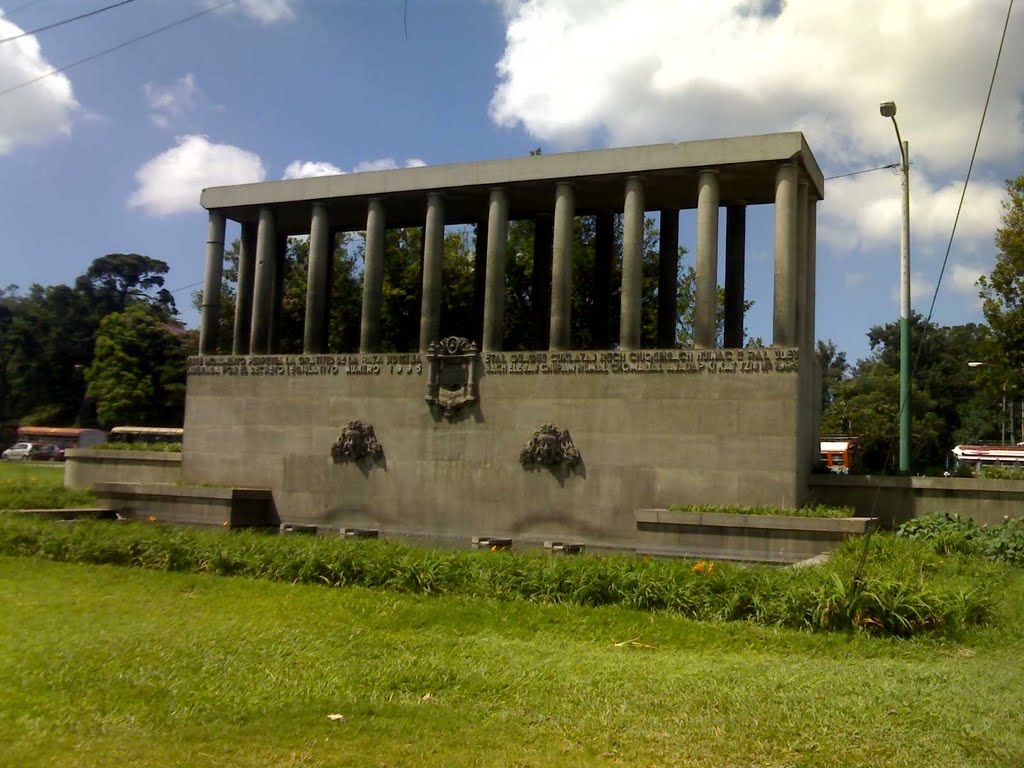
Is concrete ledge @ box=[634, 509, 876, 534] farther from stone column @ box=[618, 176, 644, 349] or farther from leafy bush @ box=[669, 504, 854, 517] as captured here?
stone column @ box=[618, 176, 644, 349]

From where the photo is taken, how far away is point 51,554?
16.1 meters

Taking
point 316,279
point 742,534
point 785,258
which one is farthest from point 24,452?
point 742,534

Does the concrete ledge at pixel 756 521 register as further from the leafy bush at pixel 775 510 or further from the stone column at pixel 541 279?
the stone column at pixel 541 279

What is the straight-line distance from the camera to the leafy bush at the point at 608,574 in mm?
10648

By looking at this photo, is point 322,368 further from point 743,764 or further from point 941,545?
point 743,764

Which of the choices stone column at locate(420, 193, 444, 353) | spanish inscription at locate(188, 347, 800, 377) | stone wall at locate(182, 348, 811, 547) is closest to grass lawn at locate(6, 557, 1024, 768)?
stone wall at locate(182, 348, 811, 547)

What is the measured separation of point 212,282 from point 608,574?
20246 mm

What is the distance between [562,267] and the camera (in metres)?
23.9

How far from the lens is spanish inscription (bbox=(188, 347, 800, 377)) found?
21.3 meters

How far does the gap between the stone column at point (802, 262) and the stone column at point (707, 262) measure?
222 cm

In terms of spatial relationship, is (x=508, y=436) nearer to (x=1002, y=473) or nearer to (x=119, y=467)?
(x=1002, y=473)

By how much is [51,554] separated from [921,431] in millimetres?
67491

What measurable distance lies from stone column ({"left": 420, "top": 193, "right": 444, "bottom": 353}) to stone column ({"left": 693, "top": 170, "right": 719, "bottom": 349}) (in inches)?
278

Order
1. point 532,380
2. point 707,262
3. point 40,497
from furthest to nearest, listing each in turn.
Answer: point 532,380, point 40,497, point 707,262
